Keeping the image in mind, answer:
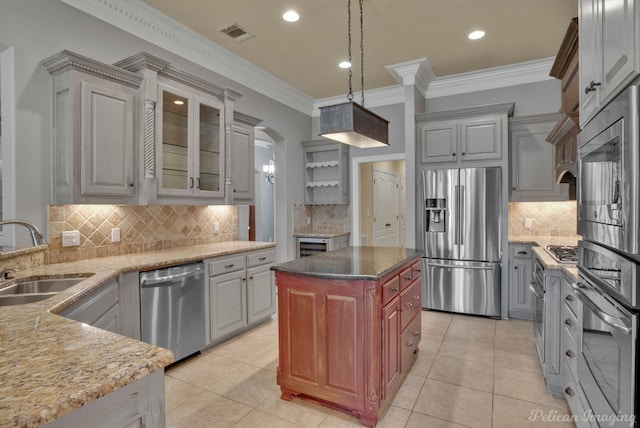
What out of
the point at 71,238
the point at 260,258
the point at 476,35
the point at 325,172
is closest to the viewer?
the point at 71,238

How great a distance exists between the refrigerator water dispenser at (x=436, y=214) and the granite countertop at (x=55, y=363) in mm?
3780

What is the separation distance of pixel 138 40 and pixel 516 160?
4.13 metres

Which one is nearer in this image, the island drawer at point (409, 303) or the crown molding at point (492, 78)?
the island drawer at point (409, 303)

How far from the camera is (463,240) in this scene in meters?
4.23

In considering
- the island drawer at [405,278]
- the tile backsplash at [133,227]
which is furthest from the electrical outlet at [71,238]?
the island drawer at [405,278]

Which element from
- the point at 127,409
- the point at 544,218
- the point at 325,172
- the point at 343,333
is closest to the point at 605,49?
the point at 343,333

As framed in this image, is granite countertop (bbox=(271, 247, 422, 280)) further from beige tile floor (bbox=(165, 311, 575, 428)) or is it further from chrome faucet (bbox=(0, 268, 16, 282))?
chrome faucet (bbox=(0, 268, 16, 282))

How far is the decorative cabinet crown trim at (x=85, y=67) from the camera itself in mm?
2387

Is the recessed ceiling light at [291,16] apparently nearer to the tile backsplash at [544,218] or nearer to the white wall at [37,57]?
the white wall at [37,57]

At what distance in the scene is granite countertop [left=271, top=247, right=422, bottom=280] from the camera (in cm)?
215

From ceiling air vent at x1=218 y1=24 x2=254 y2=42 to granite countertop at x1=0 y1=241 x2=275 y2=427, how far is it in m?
2.85

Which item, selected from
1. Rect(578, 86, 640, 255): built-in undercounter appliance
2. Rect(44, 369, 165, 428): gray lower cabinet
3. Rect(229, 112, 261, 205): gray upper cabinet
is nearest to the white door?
Rect(229, 112, 261, 205): gray upper cabinet

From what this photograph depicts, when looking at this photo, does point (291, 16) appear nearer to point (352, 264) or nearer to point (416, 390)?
point (352, 264)

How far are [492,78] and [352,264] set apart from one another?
3.56 meters
